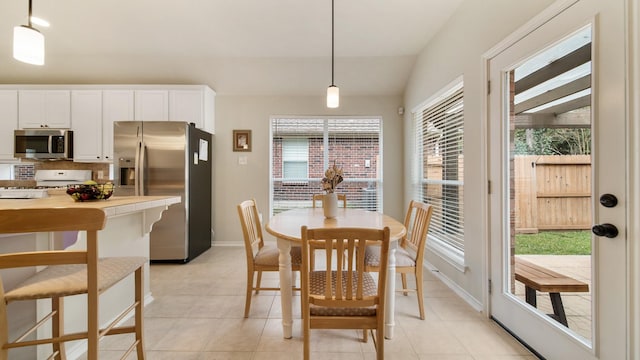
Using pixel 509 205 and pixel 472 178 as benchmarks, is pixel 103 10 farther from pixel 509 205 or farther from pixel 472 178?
pixel 509 205

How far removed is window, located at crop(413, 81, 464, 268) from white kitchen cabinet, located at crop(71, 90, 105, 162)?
176 inches

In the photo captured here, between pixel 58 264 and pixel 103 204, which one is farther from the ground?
pixel 103 204

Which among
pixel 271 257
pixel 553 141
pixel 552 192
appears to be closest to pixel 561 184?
pixel 552 192

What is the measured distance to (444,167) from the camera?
2.98 meters

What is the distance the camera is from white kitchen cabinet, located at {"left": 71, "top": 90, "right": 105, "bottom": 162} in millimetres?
3688

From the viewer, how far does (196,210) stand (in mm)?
3566

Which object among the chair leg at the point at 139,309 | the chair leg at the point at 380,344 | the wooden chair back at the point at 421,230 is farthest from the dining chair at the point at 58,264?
the wooden chair back at the point at 421,230

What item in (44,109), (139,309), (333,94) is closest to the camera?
(139,309)

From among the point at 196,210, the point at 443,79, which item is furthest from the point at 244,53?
the point at 443,79

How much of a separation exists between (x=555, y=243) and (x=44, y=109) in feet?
19.1

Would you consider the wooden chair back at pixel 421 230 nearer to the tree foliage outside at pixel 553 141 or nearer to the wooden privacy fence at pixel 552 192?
the wooden privacy fence at pixel 552 192

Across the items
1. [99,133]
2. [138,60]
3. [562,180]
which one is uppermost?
[138,60]

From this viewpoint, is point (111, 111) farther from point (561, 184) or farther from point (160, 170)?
point (561, 184)

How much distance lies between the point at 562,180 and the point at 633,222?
41 cm
